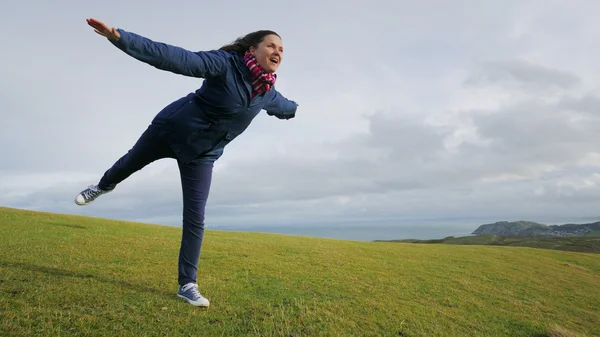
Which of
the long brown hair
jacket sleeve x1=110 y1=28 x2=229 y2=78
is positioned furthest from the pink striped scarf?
jacket sleeve x1=110 y1=28 x2=229 y2=78

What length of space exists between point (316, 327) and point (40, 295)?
349cm

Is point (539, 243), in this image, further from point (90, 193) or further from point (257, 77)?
point (90, 193)

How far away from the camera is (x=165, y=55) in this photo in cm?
317

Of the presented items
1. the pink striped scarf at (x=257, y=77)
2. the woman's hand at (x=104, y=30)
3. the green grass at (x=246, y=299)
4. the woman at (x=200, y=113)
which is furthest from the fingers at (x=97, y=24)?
the green grass at (x=246, y=299)

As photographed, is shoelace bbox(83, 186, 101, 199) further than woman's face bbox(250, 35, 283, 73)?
Yes

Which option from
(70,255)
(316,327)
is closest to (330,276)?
(316,327)

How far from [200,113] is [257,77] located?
35.1 inches

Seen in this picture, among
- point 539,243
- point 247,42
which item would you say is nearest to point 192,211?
point 247,42

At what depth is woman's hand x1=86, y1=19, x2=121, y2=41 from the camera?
2.76m

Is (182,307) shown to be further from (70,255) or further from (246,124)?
(70,255)

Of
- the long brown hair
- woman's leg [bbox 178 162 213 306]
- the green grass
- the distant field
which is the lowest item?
the distant field

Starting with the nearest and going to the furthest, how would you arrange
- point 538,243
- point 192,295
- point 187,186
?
1. point 192,295
2. point 187,186
3. point 538,243

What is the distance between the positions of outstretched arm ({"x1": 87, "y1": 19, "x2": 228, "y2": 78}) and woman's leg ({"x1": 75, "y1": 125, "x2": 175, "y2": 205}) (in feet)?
4.96

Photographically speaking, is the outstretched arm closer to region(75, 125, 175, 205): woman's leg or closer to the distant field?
region(75, 125, 175, 205): woman's leg
